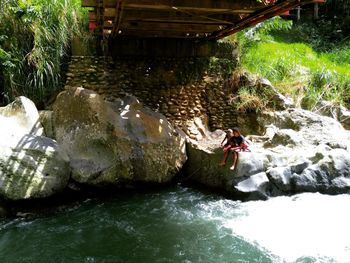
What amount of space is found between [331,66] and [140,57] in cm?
670

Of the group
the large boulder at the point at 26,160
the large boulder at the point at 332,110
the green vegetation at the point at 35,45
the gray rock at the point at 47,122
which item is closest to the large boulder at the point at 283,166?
the large boulder at the point at 332,110

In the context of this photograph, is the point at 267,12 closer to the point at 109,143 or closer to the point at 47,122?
the point at 109,143

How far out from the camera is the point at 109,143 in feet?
23.1

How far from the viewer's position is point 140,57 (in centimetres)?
848

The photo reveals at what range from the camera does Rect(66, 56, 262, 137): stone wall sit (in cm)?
809

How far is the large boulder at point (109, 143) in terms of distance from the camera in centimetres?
691

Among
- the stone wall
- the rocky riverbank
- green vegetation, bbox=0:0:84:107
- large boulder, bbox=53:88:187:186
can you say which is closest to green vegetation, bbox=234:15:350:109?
the stone wall

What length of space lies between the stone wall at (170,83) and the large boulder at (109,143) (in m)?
0.81

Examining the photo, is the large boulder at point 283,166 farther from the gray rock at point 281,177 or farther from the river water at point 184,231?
the river water at point 184,231

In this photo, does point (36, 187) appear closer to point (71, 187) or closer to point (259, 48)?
point (71, 187)

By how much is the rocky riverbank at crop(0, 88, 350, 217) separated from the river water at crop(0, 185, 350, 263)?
378mm

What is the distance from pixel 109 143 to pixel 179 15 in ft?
8.81

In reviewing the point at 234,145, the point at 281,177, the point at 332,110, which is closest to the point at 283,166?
the point at 281,177

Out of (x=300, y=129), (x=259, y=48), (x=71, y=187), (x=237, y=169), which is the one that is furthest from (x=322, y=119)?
(x=71, y=187)
